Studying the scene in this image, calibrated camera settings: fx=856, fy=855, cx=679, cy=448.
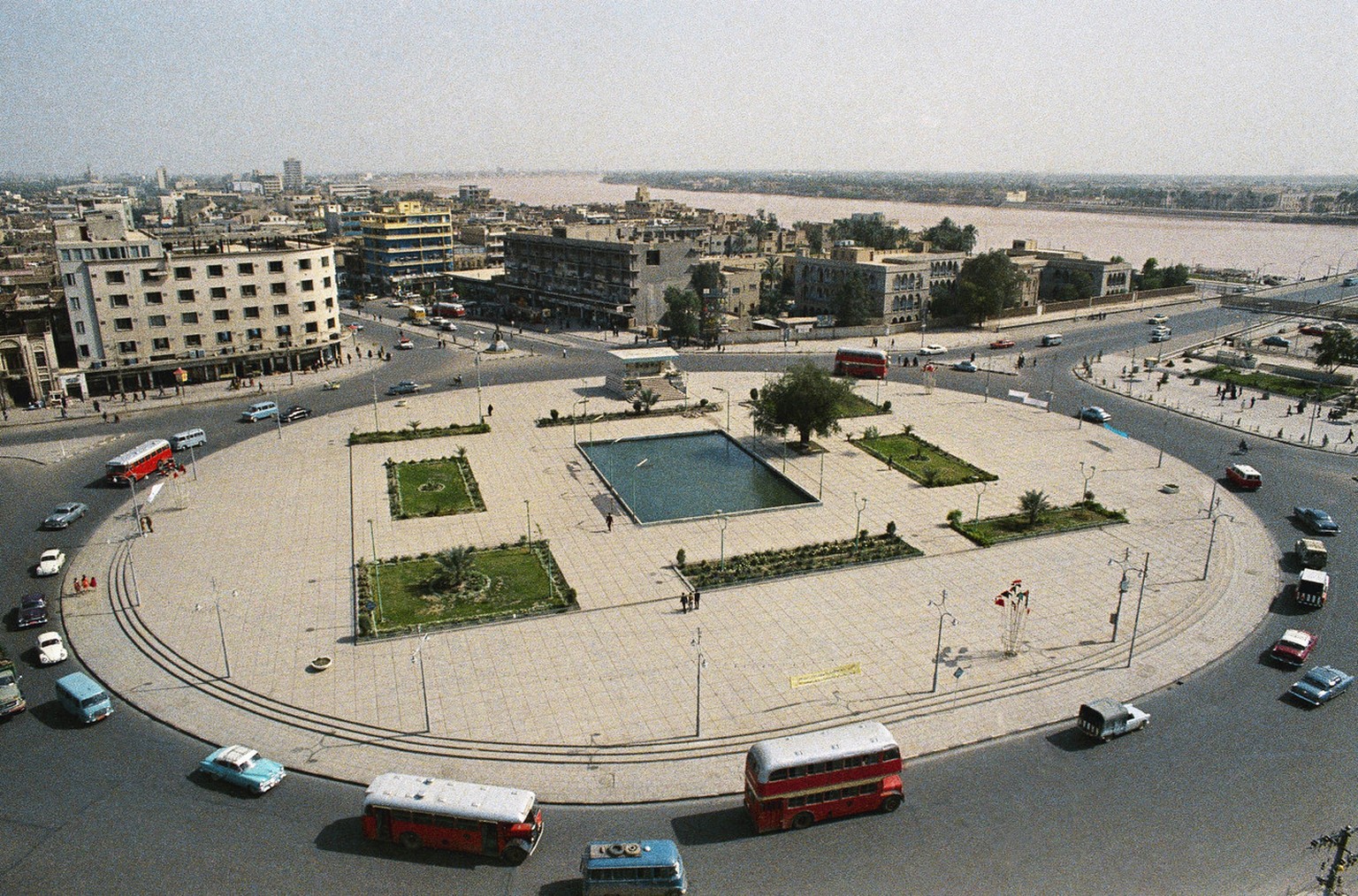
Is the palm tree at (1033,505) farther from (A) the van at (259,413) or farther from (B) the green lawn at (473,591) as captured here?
(A) the van at (259,413)

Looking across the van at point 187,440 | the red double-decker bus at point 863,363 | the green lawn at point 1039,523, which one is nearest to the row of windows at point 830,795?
the green lawn at point 1039,523

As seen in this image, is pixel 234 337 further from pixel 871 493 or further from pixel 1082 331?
pixel 1082 331

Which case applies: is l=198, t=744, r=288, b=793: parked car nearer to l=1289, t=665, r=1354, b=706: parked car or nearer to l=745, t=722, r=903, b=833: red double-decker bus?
l=745, t=722, r=903, b=833: red double-decker bus

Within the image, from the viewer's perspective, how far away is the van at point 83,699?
79.0ft

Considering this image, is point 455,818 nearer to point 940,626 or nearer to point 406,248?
point 940,626

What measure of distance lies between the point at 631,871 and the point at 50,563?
29.0 meters

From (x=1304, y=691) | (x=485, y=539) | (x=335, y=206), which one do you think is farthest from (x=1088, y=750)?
(x=335, y=206)

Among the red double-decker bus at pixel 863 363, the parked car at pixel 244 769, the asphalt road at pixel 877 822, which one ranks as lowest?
the asphalt road at pixel 877 822

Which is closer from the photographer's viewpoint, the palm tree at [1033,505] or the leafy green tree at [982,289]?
the palm tree at [1033,505]

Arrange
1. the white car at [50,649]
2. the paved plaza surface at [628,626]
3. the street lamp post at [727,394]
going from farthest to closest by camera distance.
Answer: the street lamp post at [727,394], the white car at [50,649], the paved plaza surface at [628,626]

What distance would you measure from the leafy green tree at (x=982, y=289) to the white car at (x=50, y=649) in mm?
79980

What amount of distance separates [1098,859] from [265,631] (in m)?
25.8

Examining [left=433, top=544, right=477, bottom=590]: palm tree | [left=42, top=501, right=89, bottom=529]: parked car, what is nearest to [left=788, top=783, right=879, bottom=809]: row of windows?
[left=433, top=544, right=477, bottom=590]: palm tree

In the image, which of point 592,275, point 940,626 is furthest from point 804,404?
point 592,275
